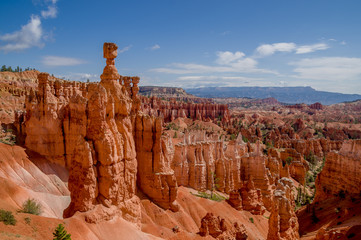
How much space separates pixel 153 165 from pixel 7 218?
1351 cm

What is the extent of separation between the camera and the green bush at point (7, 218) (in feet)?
40.7

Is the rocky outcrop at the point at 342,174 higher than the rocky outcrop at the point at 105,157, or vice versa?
the rocky outcrop at the point at 105,157

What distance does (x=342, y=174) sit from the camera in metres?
34.9

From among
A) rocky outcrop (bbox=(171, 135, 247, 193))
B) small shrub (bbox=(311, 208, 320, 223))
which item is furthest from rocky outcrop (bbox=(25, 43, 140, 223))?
small shrub (bbox=(311, 208, 320, 223))

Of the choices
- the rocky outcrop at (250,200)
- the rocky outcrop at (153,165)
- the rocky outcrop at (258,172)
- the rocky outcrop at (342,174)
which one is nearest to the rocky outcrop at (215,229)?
the rocky outcrop at (153,165)

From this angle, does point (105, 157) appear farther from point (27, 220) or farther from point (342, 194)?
point (342, 194)

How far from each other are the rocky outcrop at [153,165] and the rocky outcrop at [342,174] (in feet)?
73.4

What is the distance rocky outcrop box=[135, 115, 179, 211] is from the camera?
81.3 ft

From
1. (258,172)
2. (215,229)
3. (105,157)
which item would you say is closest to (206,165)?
(258,172)

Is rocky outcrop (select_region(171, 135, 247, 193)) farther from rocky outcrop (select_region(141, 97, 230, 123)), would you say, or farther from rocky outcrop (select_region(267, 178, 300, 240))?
rocky outcrop (select_region(141, 97, 230, 123))

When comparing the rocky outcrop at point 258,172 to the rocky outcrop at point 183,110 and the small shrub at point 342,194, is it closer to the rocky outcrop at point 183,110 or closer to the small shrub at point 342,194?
the small shrub at point 342,194

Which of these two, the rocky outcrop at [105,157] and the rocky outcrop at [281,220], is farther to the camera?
the rocky outcrop at [281,220]

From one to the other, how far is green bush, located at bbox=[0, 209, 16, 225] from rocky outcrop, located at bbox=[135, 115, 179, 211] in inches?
506

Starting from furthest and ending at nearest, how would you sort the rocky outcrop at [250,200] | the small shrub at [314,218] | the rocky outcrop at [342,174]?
the rocky outcrop at [342,174] → the rocky outcrop at [250,200] → the small shrub at [314,218]
